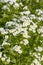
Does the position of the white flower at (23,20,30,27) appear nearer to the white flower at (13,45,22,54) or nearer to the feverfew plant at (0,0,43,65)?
the feverfew plant at (0,0,43,65)

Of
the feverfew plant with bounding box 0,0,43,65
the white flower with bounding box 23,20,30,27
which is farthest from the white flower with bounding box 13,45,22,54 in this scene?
the white flower with bounding box 23,20,30,27

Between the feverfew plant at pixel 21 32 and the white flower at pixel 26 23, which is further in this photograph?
the white flower at pixel 26 23

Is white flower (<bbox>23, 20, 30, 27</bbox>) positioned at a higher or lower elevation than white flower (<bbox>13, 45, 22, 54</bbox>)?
higher

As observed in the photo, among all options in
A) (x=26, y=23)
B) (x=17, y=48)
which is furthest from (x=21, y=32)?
(x=17, y=48)

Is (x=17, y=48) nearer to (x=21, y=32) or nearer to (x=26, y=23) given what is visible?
(x=21, y=32)

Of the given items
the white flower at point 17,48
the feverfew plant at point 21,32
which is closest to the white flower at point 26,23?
the feverfew plant at point 21,32

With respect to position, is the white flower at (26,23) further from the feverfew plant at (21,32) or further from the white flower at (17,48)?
the white flower at (17,48)

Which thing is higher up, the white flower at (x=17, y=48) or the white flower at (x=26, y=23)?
the white flower at (x=26, y=23)

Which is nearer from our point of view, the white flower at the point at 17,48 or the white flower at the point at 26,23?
the white flower at the point at 17,48

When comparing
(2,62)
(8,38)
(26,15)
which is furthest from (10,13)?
(2,62)
